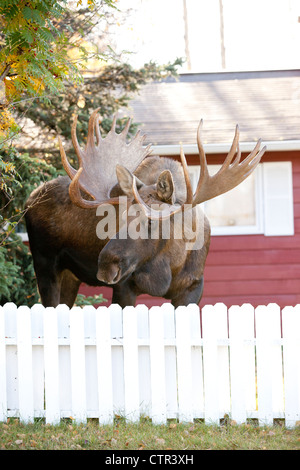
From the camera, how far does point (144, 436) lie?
448 centimetres

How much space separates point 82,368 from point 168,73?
5350mm

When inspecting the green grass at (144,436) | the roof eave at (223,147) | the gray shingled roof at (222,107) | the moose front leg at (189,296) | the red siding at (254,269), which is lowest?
the green grass at (144,436)

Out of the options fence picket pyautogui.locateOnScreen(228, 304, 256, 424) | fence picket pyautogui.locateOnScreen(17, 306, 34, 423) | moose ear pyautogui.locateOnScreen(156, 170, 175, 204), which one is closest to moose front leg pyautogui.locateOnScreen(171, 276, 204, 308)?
moose ear pyautogui.locateOnScreen(156, 170, 175, 204)

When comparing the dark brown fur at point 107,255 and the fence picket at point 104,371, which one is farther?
the dark brown fur at point 107,255

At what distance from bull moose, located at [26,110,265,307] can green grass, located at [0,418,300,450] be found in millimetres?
1158

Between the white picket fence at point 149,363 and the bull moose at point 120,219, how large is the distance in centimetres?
53

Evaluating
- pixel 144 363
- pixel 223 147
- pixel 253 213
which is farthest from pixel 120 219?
pixel 253 213

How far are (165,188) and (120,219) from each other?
0.46 m

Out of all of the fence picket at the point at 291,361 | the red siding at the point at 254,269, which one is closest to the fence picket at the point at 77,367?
the fence picket at the point at 291,361

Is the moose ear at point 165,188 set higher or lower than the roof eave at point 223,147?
lower

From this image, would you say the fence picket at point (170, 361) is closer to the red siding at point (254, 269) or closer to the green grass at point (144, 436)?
the green grass at point (144, 436)

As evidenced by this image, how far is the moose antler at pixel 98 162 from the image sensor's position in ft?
18.8

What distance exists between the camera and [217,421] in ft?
15.9

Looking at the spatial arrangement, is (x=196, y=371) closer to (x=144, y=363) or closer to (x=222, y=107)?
(x=144, y=363)
